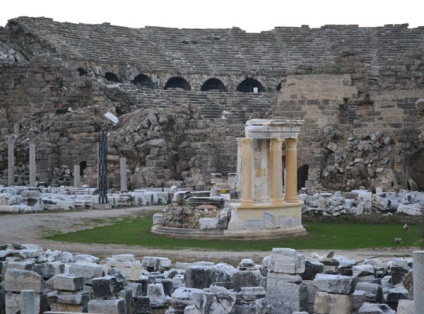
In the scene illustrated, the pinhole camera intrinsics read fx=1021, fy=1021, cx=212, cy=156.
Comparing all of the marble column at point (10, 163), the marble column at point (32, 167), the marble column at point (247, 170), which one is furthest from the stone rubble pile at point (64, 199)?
the marble column at point (247, 170)

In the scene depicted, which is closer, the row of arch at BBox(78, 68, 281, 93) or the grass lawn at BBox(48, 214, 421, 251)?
the grass lawn at BBox(48, 214, 421, 251)

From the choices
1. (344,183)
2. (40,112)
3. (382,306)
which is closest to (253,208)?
(382,306)

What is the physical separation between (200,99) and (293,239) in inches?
975

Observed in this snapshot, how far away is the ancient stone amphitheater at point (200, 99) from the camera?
125 ft

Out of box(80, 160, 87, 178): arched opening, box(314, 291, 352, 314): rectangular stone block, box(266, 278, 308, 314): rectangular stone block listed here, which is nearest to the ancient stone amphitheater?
box(80, 160, 87, 178): arched opening

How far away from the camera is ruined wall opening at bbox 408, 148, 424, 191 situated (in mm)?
36969

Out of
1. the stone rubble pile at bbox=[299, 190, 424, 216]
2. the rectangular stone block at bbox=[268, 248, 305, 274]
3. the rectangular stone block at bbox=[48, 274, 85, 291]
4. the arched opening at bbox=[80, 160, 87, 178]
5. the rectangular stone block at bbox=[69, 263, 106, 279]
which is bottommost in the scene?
the rectangular stone block at bbox=[48, 274, 85, 291]

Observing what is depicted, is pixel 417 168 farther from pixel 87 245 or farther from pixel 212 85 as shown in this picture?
pixel 212 85

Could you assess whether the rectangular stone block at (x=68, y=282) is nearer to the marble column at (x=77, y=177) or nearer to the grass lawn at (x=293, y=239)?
the grass lawn at (x=293, y=239)

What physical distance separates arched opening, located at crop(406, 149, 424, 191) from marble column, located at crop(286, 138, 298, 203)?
1230cm

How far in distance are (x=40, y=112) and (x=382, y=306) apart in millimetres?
35541

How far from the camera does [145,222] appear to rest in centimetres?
2755

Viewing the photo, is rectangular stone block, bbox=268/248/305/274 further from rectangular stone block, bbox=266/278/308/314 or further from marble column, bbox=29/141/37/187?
marble column, bbox=29/141/37/187

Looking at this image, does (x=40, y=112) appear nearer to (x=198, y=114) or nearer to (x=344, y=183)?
(x=198, y=114)
